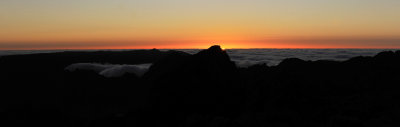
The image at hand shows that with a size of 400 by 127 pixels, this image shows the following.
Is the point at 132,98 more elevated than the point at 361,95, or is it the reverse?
the point at 361,95

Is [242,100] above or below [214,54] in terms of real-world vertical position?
below

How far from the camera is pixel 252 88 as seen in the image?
7898 mm

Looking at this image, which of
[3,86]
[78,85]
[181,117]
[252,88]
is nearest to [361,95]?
[252,88]

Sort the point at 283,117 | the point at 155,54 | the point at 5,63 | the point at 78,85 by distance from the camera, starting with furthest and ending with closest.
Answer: the point at 155,54
the point at 5,63
the point at 78,85
the point at 283,117

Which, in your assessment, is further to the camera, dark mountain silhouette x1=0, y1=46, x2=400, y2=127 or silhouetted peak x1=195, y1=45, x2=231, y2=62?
silhouetted peak x1=195, y1=45, x2=231, y2=62

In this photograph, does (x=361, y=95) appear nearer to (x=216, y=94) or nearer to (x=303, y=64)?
(x=216, y=94)

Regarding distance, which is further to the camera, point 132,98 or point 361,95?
point 132,98

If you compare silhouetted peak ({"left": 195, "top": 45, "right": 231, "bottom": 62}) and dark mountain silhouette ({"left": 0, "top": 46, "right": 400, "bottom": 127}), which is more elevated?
silhouetted peak ({"left": 195, "top": 45, "right": 231, "bottom": 62})

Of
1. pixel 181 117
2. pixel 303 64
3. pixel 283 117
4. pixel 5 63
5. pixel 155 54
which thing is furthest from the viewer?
pixel 155 54

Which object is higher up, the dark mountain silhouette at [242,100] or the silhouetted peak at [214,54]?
the silhouetted peak at [214,54]

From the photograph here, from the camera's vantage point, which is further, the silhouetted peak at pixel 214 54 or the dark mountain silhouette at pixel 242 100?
the silhouetted peak at pixel 214 54

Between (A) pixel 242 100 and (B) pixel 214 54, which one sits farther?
(B) pixel 214 54

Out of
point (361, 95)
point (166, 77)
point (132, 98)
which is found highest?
point (166, 77)

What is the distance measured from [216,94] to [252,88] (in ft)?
3.81
